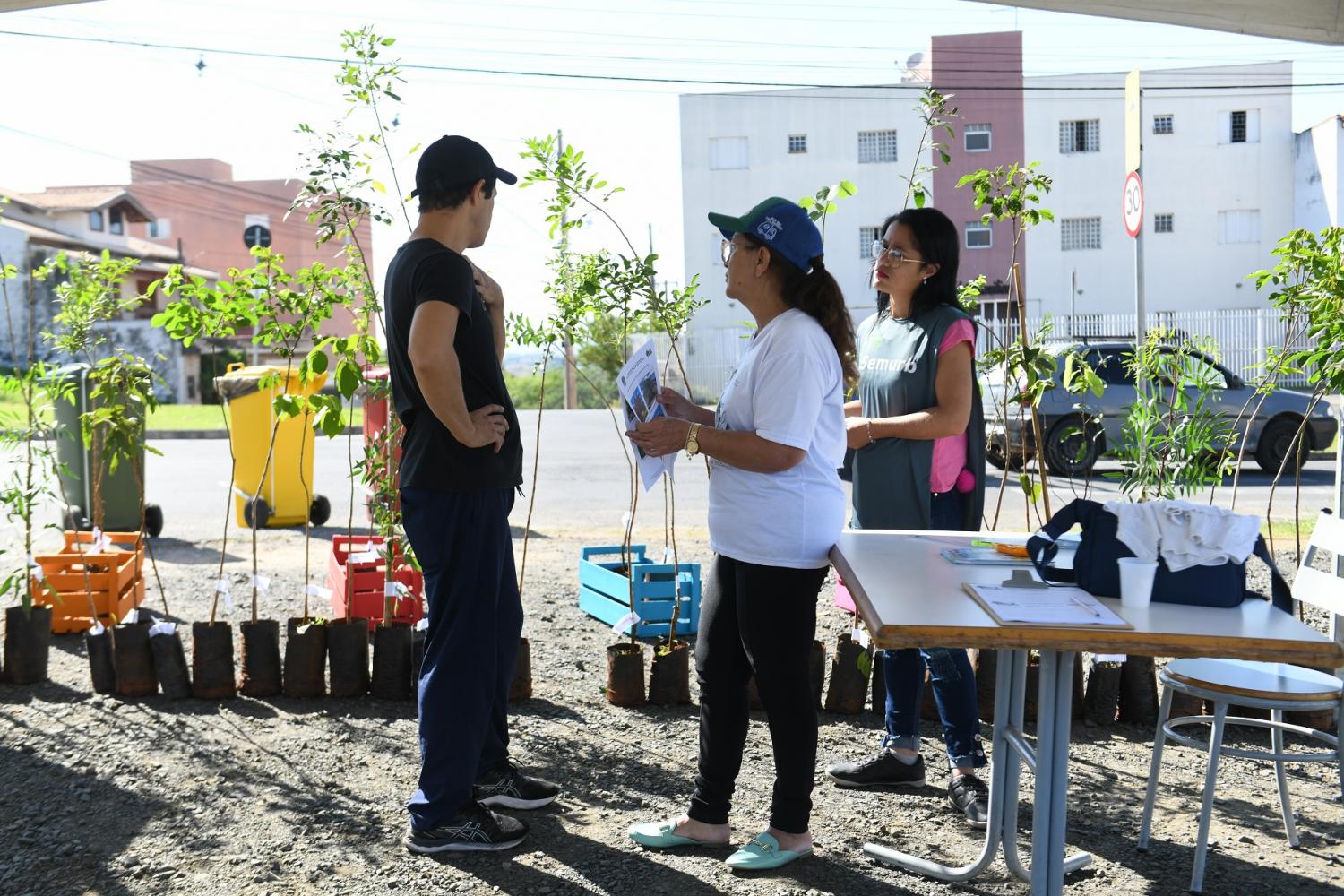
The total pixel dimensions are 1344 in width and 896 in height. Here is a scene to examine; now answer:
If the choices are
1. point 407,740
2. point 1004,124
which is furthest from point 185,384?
point 407,740

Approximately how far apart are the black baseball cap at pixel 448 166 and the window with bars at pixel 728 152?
3258 centimetres

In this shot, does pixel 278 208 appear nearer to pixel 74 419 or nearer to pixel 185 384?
pixel 185 384

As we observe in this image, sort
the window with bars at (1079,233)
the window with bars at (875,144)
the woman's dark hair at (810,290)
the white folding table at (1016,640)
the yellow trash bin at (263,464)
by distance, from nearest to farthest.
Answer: the white folding table at (1016,640), the woman's dark hair at (810,290), the yellow trash bin at (263,464), the window with bars at (1079,233), the window with bars at (875,144)

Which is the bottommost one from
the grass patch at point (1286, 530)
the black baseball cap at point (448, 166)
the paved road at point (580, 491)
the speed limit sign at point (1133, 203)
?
the grass patch at point (1286, 530)

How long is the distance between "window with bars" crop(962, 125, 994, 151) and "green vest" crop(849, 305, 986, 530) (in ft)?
106

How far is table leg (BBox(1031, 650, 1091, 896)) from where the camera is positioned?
2572 millimetres

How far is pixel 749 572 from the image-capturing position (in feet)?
9.68

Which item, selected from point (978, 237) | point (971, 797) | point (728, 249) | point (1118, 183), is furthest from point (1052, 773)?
point (1118, 183)

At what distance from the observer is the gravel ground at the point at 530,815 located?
123 inches

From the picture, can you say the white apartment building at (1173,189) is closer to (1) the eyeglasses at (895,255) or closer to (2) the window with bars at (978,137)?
(2) the window with bars at (978,137)

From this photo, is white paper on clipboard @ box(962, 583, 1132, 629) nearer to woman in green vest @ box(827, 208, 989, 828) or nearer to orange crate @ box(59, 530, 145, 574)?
woman in green vest @ box(827, 208, 989, 828)

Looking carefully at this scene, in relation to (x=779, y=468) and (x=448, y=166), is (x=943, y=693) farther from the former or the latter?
(x=448, y=166)

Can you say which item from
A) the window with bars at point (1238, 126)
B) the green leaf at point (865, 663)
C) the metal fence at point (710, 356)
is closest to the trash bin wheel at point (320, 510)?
the green leaf at point (865, 663)

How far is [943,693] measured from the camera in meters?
3.54
